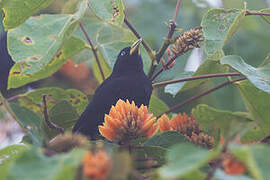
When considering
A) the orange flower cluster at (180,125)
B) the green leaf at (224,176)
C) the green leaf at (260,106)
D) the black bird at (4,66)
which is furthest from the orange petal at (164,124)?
the black bird at (4,66)

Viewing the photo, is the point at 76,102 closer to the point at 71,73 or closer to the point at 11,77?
the point at 11,77

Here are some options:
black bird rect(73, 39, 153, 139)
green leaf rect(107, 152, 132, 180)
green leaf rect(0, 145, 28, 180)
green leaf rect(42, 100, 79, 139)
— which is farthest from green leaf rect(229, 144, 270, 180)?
black bird rect(73, 39, 153, 139)

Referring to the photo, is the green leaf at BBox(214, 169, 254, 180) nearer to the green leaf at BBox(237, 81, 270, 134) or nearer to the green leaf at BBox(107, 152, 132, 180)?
the green leaf at BBox(107, 152, 132, 180)

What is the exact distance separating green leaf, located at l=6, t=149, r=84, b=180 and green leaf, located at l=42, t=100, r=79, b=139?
98 centimetres

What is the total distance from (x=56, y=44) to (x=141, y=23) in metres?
2.16

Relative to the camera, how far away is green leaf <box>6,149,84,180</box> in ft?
Result: 2.83

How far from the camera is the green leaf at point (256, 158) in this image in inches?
32.7

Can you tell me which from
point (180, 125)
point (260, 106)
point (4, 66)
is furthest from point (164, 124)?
point (4, 66)

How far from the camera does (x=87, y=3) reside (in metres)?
1.80

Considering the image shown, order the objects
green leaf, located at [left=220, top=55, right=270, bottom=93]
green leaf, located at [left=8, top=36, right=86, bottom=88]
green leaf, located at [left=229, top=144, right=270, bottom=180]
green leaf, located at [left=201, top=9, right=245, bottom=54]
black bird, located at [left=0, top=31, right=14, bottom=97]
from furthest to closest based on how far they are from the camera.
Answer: black bird, located at [left=0, top=31, right=14, bottom=97]
green leaf, located at [left=8, top=36, right=86, bottom=88]
green leaf, located at [left=201, top=9, right=245, bottom=54]
green leaf, located at [left=220, top=55, right=270, bottom=93]
green leaf, located at [left=229, top=144, right=270, bottom=180]

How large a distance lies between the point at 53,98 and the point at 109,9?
2.45ft

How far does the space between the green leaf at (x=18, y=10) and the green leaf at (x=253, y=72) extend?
784 millimetres

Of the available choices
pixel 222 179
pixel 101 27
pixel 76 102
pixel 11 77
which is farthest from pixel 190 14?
pixel 222 179

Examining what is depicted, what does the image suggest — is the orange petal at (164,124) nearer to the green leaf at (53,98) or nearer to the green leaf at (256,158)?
the green leaf at (53,98)
